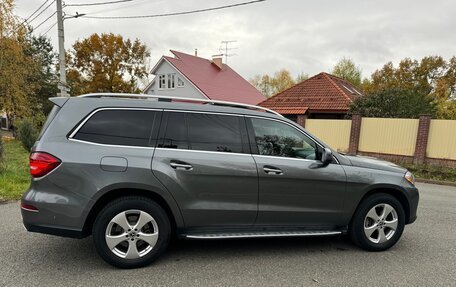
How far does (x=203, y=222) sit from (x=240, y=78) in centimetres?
3365

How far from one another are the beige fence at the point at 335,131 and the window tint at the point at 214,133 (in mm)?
13084

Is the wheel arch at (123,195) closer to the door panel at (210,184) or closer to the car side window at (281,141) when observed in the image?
the door panel at (210,184)

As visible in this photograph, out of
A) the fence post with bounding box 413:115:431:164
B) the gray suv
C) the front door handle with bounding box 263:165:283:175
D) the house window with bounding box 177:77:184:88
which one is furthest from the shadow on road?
the house window with bounding box 177:77:184:88

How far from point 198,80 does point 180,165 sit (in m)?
27.3

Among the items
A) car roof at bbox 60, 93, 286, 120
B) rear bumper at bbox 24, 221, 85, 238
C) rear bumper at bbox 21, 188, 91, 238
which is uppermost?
car roof at bbox 60, 93, 286, 120

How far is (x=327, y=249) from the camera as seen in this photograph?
4.14 m

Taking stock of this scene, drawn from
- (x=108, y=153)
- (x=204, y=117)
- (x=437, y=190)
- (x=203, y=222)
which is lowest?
(x=437, y=190)

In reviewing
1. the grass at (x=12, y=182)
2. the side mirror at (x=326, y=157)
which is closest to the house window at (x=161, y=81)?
the grass at (x=12, y=182)

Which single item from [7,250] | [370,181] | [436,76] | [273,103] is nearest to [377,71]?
[436,76]

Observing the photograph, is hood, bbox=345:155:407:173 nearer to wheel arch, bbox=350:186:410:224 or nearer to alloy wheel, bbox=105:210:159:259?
wheel arch, bbox=350:186:410:224

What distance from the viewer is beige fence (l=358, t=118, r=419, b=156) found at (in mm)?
13734

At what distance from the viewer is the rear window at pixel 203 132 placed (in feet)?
11.7

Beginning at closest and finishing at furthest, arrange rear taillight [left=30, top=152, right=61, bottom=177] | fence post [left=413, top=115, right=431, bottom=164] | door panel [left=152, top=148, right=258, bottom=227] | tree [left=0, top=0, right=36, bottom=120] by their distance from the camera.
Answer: rear taillight [left=30, top=152, right=61, bottom=177]
door panel [left=152, top=148, right=258, bottom=227]
fence post [left=413, top=115, right=431, bottom=164]
tree [left=0, top=0, right=36, bottom=120]

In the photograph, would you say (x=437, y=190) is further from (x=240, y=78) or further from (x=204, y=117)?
(x=240, y=78)
